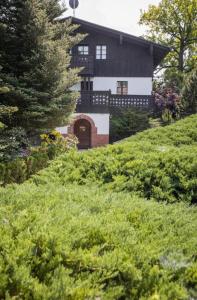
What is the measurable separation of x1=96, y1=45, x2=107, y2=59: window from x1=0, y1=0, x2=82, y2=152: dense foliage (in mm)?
18167

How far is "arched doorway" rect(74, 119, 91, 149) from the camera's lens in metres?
23.6

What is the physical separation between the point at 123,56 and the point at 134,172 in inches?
982

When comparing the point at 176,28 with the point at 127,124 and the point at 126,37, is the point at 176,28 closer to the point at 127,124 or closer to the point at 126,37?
the point at 126,37

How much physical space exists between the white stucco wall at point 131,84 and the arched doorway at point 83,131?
6.21 m

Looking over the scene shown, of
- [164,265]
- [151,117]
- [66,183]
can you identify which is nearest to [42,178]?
[66,183]

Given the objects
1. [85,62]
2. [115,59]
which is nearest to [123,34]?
[115,59]

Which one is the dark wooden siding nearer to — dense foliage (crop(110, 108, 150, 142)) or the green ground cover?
dense foliage (crop(110, 108, 150, 142))

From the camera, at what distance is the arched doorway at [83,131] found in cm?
2359

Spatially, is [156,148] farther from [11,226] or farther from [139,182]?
[11,226]

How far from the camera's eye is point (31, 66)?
11.4 metres

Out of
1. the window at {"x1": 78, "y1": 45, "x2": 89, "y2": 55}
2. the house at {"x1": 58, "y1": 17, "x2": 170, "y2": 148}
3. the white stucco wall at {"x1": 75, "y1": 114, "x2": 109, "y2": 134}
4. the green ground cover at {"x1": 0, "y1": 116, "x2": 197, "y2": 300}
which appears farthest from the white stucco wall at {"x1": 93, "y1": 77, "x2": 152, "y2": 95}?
the green ground cover at {"x1": 0, "y1": 116, "x2": 197, "y2": 300}

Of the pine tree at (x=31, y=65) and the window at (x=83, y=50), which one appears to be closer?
the pine tree at (x=31, y=65)

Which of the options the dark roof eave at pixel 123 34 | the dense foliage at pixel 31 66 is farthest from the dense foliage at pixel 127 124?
the dense foliage at pixel 31 66

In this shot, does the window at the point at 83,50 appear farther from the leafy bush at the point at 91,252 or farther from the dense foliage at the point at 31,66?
the leafy bush at the point at 91,252
